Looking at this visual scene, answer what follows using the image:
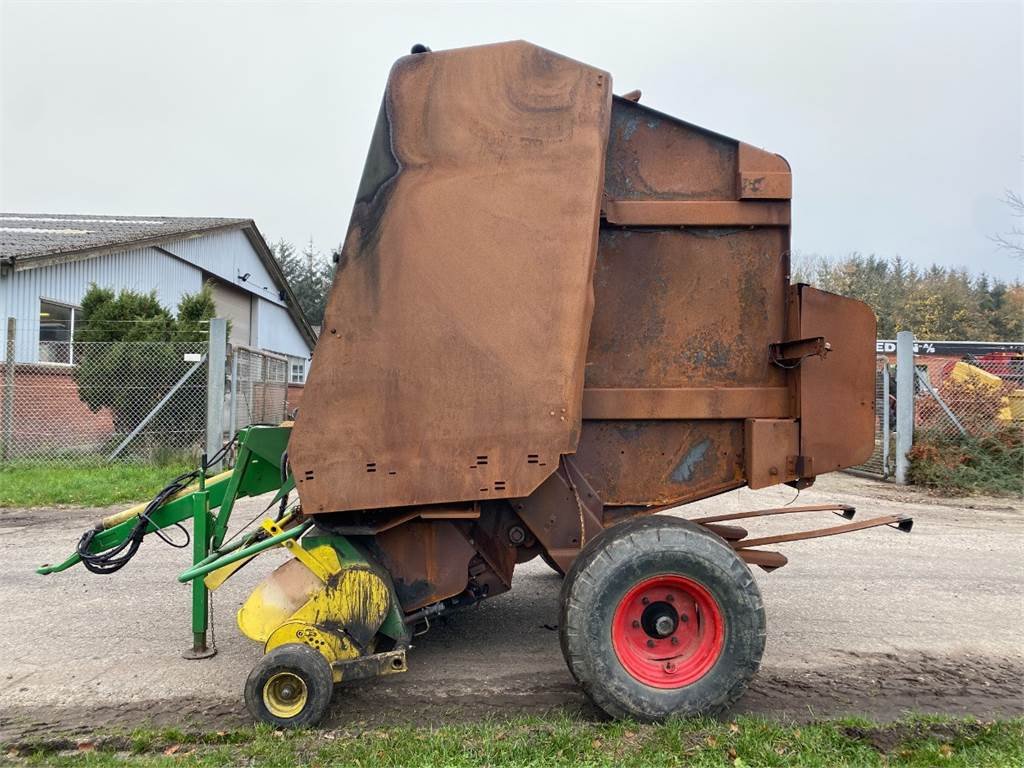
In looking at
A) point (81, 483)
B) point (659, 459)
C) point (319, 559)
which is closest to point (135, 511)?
point (319, 559)

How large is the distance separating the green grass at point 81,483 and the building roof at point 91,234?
507cm

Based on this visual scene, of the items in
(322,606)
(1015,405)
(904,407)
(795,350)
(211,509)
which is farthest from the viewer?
(1015,405)

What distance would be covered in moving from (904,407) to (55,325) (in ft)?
51.3

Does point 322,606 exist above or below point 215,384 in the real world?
below

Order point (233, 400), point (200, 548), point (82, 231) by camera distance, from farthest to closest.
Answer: point (82, 231), point (233, 400), point (200, 548)

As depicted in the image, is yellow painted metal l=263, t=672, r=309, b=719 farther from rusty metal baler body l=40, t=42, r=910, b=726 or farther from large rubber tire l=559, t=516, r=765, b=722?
large rubber tire l=559, t=516, r=765, b=722

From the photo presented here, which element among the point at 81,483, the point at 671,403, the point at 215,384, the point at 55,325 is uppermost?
the point at 55,325

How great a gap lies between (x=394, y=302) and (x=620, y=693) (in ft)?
6.86

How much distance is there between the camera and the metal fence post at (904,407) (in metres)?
10.7

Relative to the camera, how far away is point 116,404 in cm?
1102

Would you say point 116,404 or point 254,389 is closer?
point 116,404

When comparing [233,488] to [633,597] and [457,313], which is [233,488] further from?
[633,597]

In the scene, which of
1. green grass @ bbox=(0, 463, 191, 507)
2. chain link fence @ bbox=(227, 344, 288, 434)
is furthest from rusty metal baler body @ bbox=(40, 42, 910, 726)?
chain link fence @ bbox=(227, 344, 288, 434)

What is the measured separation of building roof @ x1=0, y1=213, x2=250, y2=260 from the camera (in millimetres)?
14234
